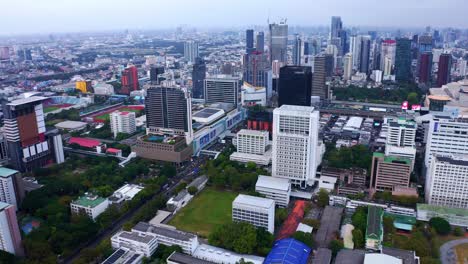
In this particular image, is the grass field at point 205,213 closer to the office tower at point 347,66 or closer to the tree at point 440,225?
the tree at point 440,225

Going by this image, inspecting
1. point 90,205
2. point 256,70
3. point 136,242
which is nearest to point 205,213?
→ point 136,242

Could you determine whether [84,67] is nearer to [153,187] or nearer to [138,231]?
[153,187]

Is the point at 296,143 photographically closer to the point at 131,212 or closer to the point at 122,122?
the point at 131,212

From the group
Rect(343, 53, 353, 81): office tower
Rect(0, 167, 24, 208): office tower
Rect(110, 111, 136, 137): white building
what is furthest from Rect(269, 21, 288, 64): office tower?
Rect(0, 167, 24, 208): office tower

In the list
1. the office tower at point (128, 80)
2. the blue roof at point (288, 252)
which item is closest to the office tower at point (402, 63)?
the office tower at point (128, 80)

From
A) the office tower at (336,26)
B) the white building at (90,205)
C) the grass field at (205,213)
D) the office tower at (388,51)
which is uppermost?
the office tower at (336,26)

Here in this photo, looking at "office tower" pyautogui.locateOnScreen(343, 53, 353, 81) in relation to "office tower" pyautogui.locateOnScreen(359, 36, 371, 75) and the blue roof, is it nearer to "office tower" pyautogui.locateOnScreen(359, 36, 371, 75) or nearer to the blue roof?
"office tower" pyautogui.locateOnScreen(359, 36, 371, 75)
